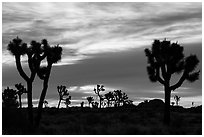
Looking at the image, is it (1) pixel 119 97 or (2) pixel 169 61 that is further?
(1) pixel 119 97

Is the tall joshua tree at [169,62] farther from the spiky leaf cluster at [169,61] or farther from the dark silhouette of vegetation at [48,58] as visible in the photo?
the dark silhouette of vegetation at [48,58]

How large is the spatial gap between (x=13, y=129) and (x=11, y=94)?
3089 cm

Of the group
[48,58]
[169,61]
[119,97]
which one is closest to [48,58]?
[48,58]

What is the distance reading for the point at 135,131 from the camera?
653 inches

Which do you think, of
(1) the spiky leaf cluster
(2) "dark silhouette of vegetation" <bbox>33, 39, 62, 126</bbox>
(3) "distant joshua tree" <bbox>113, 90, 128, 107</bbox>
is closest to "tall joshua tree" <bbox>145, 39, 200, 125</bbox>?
(1) the spiky leaf cluster

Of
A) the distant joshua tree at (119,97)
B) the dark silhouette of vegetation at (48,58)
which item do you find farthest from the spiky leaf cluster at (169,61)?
the distant joshua tree at (119,97)

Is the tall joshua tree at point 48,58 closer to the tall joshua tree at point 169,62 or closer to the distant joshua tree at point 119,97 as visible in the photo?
the tall joshua tree at point 169,62

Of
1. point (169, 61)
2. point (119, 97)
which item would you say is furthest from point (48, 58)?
point (119, 97)

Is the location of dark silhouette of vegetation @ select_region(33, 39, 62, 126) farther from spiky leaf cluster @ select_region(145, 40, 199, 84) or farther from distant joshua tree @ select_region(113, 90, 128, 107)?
distant joshua tree @ select_region(113, 90, 128, 107)

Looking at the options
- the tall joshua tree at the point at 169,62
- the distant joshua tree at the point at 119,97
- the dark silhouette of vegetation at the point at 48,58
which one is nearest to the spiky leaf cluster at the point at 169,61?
the tall joshua tree at the point at 169,62

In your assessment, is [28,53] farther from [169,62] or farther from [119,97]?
[119,97]

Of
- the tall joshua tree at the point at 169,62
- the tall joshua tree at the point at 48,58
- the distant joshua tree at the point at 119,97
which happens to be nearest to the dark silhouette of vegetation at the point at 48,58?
the tall joshua tree at the point at 48,58

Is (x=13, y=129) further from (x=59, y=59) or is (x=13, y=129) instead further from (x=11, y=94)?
(x=11, y=94)

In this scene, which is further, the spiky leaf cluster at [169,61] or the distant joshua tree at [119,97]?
the distant joshua tree at [119,97]
